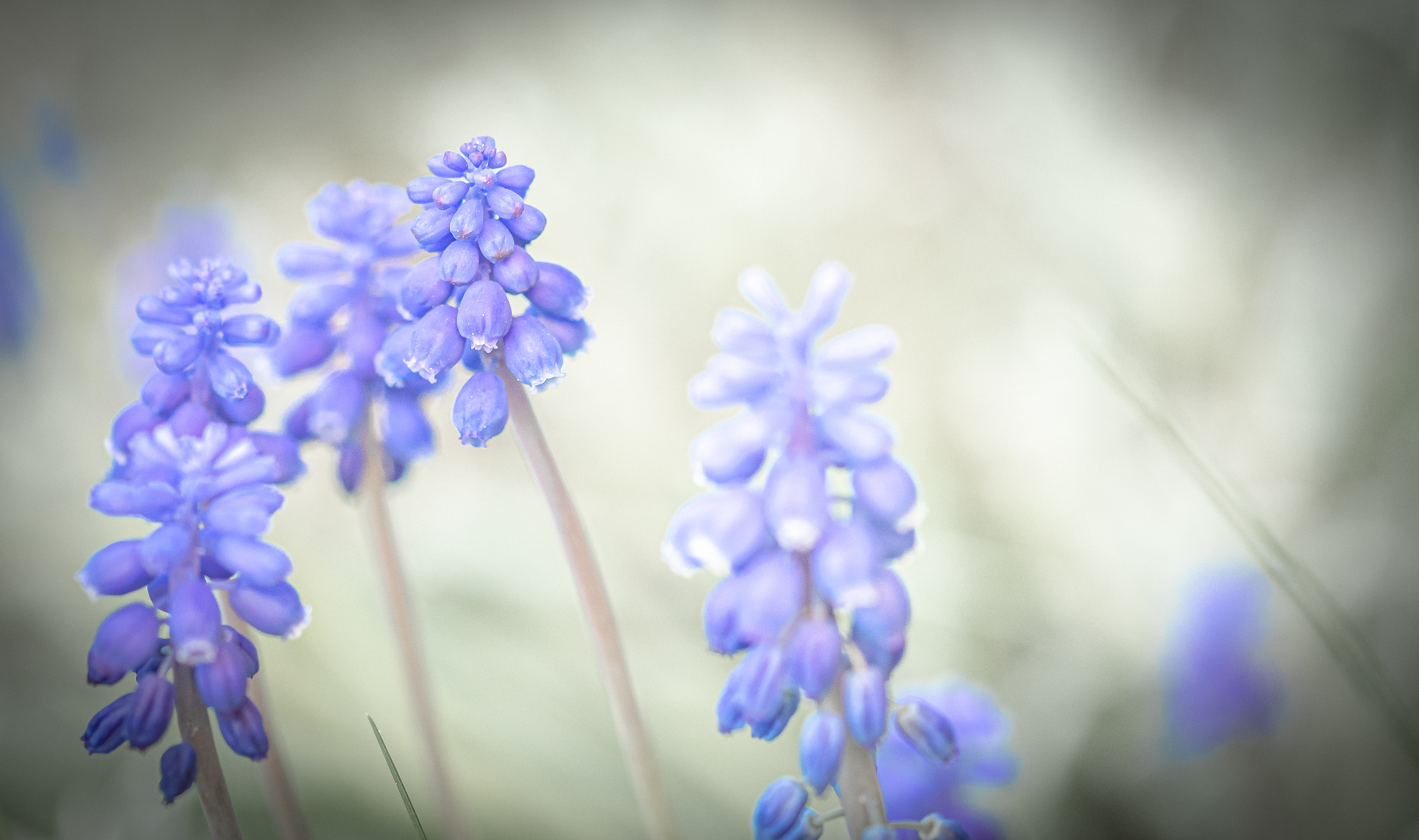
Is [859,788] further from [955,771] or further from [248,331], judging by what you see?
[248,331]

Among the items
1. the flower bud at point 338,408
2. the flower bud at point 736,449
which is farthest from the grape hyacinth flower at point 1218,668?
the flower bud at point 338,408

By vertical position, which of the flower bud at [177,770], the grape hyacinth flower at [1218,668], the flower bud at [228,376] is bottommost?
the grape hyacinth flower at [1218,668]

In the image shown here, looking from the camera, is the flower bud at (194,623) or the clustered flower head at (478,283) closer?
the flower bud at (194,623)

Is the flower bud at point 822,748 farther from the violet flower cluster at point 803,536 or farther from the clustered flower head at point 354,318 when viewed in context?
the clustered flower head at point 354,318

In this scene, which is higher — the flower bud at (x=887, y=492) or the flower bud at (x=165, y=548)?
the flower bud at (x=165, y=548)

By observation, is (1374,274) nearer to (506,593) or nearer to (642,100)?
(642,100)

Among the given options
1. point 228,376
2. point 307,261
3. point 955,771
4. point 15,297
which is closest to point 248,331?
point 228,376

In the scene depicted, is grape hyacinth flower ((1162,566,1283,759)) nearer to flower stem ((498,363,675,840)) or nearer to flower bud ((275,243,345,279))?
flower stem ((498,363,675,840))

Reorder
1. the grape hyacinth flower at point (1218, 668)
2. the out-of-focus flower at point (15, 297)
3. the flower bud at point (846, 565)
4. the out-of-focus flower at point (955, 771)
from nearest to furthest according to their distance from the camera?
the flower bud at point (846, 565), the out-of-focus flower at point (955, 771), the grape hyacinth flower at point (1218, 668), the out-of-focus flower at point (15, 297)
